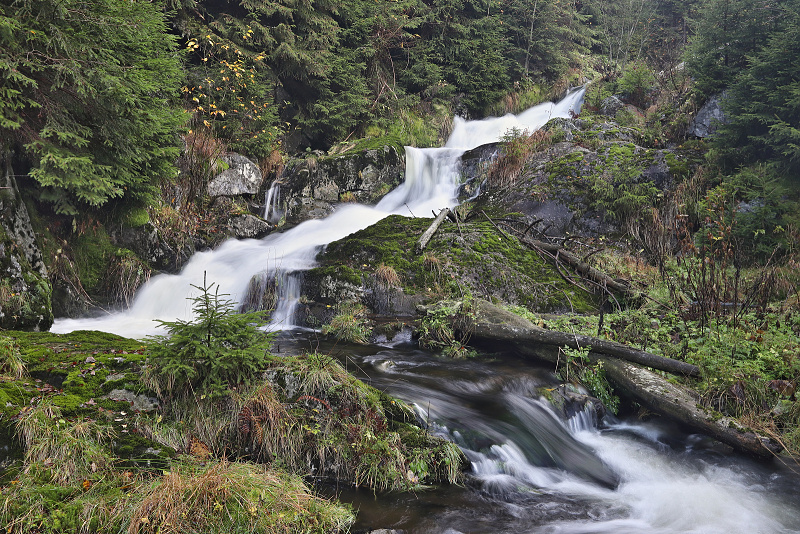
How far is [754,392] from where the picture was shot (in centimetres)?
457

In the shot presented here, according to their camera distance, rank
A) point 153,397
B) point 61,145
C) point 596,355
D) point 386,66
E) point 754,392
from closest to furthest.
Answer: point 153,397 → point 754,392 → point 596,355 → point 61,145 → point 386,66

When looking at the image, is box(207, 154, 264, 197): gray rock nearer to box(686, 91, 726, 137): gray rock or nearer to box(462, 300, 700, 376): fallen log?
box(462, 300, 700, 376): fallen log

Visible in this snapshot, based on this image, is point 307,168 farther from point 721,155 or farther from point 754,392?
point 754,392

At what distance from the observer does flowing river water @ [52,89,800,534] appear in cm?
362

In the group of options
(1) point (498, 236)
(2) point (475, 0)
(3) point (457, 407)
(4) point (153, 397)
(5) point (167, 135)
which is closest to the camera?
(4) point (153, 397)

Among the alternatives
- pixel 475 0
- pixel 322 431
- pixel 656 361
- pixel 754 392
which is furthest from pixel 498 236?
pixel 475 0

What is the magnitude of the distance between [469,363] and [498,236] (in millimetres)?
3889

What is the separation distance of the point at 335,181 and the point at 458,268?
6919 mm

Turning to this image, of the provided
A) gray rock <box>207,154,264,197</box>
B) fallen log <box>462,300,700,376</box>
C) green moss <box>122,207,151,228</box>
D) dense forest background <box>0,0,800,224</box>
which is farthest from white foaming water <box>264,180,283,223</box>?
fallen log <box>462,300,700,376</box>

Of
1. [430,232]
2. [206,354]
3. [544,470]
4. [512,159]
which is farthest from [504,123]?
[206,354]

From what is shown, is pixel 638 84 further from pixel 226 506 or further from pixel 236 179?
pixel 226 506

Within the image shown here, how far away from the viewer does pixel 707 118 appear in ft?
38.7

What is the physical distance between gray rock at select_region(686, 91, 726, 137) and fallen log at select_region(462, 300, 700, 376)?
8655mm

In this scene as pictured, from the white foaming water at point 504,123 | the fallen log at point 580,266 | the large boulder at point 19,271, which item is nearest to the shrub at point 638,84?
the white foaming water at point 504,123
